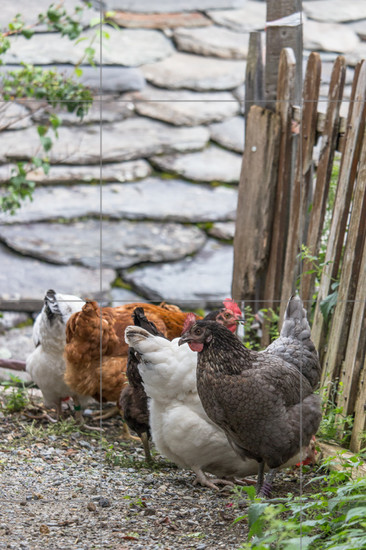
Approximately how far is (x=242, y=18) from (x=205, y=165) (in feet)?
6.08

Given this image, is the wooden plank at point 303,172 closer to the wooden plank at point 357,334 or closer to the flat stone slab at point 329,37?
the wooden plank at point 357,334

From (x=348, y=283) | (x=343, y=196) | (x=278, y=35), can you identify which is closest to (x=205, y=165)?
(x=278, y=35)

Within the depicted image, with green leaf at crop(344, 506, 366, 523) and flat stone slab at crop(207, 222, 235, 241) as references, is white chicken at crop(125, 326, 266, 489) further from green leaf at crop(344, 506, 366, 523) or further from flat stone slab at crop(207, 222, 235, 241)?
flat stone slab at crop(207, 222, 235, 241)

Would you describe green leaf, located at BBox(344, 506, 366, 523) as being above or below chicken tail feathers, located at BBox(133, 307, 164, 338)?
below

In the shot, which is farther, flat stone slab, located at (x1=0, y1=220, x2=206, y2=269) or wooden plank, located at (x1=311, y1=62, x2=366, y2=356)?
flat stone slab, located at (x1=0, y1=220, x2=206, y2=269)

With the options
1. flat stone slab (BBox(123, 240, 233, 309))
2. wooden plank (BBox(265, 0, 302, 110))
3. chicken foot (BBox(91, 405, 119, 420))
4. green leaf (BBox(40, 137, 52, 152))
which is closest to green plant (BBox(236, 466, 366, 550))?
chicken foot (BBox(91, 405, 119, 420))

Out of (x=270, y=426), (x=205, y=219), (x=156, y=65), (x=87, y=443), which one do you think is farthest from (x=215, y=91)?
(x=270, y=426)

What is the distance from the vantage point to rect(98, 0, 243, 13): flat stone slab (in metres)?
6.82

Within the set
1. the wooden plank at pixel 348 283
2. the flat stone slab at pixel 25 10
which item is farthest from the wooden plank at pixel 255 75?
the flat stone slab at pixel 25 10

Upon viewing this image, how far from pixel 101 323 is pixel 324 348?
0.79 metres

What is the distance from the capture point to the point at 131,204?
5.44 m

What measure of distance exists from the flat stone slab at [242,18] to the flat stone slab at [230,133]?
0.96 m

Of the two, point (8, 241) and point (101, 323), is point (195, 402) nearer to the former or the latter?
point (101, 323)

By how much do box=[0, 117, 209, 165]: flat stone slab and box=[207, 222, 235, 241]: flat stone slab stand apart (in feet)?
2.94
